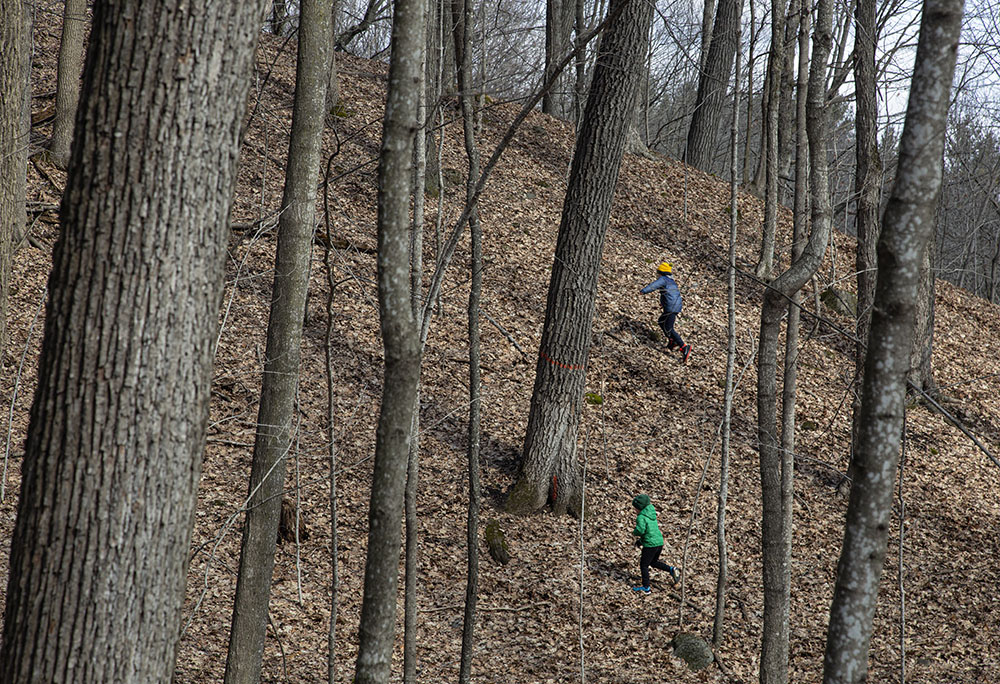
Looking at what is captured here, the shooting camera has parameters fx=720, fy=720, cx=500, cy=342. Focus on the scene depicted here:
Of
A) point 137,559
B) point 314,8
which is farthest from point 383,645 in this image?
point 314,8

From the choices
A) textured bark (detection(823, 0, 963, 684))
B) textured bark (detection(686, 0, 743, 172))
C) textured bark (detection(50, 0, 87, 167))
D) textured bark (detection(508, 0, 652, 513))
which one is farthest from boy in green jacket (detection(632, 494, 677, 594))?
textured bark (detection(686, 0, 743, 172))

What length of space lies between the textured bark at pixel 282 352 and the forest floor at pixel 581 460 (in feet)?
0.87

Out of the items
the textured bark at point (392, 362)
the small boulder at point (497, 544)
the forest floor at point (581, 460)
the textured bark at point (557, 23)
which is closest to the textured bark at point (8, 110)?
the forest floor at point (581, 460)

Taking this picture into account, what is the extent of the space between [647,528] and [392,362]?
17.8 ft

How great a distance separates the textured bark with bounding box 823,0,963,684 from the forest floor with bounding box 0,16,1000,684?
6.58 feet

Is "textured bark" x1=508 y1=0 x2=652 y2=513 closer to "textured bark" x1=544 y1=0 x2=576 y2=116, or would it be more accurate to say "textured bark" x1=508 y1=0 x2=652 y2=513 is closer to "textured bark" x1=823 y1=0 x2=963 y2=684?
"textured bark" x1=823 y1=0 x2=963 y2=684

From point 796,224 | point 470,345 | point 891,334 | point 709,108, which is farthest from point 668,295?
point 891,334

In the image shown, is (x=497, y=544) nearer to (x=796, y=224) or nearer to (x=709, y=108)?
(x=796, y=224)

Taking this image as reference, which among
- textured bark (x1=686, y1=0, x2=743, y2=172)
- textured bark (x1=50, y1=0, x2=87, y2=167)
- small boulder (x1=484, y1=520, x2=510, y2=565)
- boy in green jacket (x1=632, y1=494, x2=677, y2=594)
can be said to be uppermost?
textured bark (x1=686, y1=0, x2=743, y2=172)

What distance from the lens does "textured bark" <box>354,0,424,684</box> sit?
3.04m

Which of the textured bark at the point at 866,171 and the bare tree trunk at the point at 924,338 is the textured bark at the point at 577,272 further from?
the bare tree trunk at the point at 924,338

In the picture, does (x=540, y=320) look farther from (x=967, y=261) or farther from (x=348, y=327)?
(x=967, y=261)

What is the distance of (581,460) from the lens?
9.33 metres

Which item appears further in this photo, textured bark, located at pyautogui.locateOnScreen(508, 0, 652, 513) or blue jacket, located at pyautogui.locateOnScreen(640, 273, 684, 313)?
blue jacket, located at pyautogui.locateOnScreen(640, 273, 684, 313)
